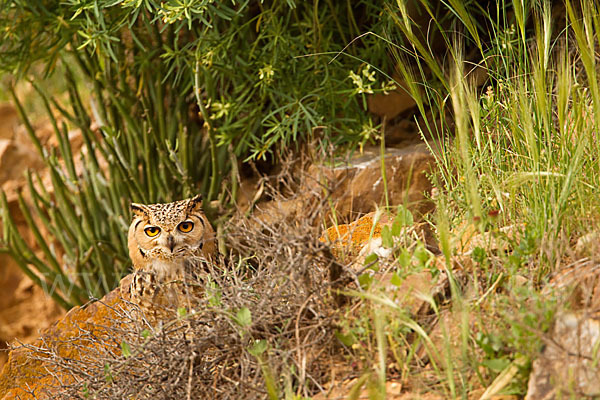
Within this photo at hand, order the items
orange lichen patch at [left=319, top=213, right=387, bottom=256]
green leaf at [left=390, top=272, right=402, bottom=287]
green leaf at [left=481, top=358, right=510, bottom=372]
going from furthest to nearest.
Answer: orange lichen patch at [left=319, top=213, right=387, bottom=256] < green leaf at [left=390, top=272, right=402, bottom=287] < green leaf at [left=481, top=358, right=510, bottom=372]

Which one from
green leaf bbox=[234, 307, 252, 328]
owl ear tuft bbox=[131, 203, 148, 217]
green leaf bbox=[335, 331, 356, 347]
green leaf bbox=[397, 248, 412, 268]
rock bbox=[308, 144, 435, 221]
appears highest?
owl ear tuft bbox=[131, 203, 148, 217]

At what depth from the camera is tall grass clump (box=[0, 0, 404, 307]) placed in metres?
3.85

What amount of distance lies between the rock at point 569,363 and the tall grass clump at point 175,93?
2101 millimetres

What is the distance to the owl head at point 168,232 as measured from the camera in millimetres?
2809

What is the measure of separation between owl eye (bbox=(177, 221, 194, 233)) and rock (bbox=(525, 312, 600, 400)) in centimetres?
159

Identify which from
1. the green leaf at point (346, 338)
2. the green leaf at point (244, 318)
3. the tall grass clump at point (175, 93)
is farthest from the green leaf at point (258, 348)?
the tall grass clump at point (175, 93)

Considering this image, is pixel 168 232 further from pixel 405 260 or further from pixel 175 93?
pixel 175 93

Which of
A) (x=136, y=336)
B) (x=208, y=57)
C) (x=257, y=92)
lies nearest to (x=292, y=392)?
(x=136, y=336)

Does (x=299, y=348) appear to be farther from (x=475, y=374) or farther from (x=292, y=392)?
(x=475, y=374)

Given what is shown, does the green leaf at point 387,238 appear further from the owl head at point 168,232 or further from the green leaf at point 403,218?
the owl head at point 168,232

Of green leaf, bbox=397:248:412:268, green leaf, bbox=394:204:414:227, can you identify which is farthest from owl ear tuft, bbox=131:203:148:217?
green leaf, bbox=397:248:412:268

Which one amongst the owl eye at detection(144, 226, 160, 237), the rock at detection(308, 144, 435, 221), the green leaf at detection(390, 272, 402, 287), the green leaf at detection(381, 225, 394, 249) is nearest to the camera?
the green leaf at detection(390, 272, 402, 287)

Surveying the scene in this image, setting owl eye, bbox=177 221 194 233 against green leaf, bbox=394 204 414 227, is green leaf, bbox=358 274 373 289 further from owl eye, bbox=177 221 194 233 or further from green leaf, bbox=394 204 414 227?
owl eye, bbox=177 221 194 233

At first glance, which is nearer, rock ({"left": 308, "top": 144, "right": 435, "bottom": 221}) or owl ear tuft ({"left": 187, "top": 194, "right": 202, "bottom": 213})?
owl ear tuft ({"left": 187, "top": 194, "right": 202, "bottom": 213})
